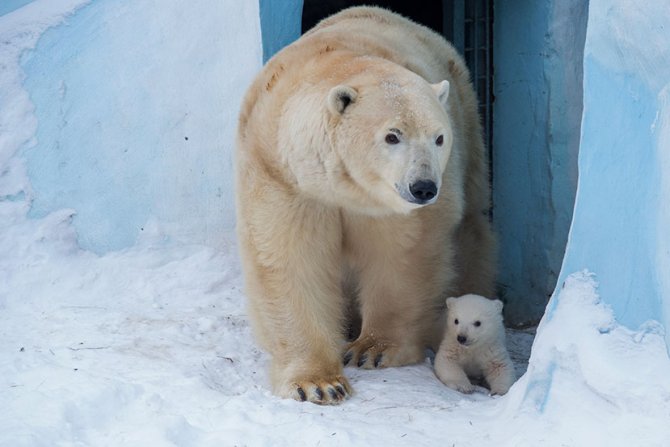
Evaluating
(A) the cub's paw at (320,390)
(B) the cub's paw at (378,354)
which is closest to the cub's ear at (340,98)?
(A) the cub's paw at (320,390)

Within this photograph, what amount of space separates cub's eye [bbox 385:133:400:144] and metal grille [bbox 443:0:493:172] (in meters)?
2.64

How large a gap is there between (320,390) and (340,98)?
1045 mm

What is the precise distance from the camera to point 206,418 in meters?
3.30

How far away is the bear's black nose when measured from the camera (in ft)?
11.0

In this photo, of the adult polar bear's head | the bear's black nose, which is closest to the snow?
the bear's black nose

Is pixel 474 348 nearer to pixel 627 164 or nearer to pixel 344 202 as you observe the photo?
pixel 344 202

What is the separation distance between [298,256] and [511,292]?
7.64 feet

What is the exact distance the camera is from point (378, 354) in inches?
166

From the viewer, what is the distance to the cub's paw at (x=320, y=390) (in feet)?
12.1

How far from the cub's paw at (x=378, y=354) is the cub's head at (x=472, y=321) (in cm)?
17

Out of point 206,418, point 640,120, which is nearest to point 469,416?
point 206,418

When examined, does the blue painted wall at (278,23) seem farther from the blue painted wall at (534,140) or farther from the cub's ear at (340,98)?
the cub's ear at (340,98)

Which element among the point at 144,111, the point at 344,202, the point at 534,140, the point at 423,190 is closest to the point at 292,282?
the point at 344,202

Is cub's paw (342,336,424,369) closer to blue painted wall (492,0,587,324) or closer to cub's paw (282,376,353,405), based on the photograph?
cub's paw (282,376,353,405)
